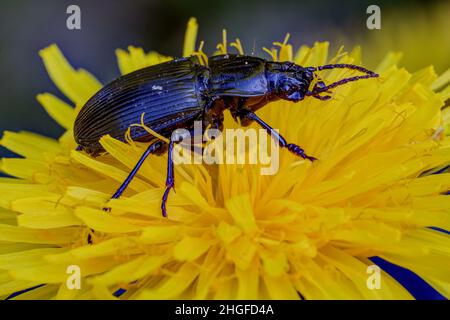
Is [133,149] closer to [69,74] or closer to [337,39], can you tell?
[69,74]

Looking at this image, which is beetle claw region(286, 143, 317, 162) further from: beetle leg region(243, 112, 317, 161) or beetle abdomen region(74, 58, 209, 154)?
beetle abdomen region(74, 58, 209, 154)

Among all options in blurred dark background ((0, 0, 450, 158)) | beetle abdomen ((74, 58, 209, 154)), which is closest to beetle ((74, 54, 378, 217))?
beetle abdomen ((74, 58, 209, 154))

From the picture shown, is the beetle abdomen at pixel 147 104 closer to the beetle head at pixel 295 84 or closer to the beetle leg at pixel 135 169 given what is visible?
the beetle leg at pixel 135 169

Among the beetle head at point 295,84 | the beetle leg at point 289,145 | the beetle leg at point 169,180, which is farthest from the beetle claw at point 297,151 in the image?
the beetle leg at point 169,180

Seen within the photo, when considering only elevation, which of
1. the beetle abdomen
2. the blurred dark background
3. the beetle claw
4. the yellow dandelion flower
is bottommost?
the yellow dandelion flower

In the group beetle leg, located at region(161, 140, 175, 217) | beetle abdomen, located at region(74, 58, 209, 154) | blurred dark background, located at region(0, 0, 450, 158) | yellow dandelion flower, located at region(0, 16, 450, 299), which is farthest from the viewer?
blurred dark background, located at region(0, 0, 450, 158)

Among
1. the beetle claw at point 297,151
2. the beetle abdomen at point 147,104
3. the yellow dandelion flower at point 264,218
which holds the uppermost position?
the beetle abdomen at point 147,104
